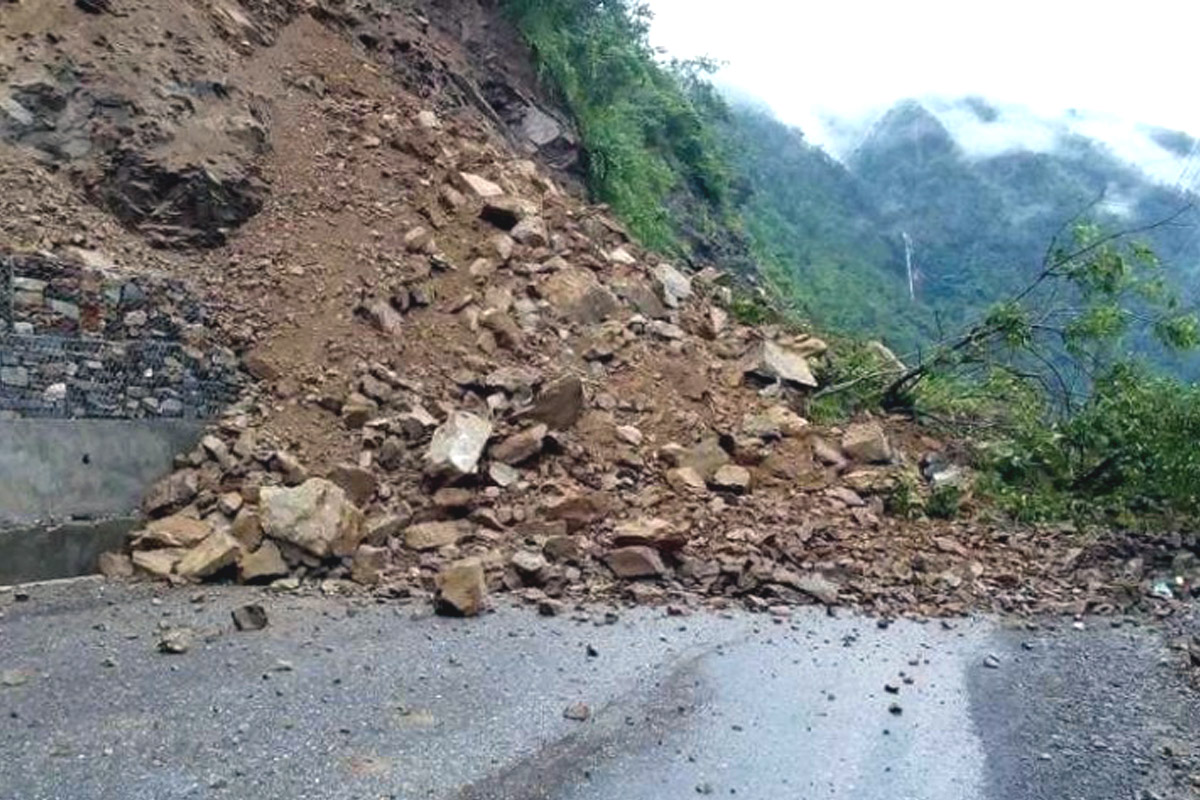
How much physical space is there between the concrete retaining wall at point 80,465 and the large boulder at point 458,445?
1621 mm

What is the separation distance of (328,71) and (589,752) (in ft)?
28.2

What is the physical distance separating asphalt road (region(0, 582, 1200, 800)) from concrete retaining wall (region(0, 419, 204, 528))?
59 centimetres

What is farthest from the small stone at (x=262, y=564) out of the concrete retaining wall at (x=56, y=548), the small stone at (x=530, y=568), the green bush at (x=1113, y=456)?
the green bush at (x=1113, y=456)

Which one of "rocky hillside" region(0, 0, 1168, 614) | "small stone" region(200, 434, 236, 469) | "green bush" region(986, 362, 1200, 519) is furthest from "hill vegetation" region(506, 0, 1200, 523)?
"small stone" region(200, 434, 236, 469)

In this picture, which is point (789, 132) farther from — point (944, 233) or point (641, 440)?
point (641, 440)

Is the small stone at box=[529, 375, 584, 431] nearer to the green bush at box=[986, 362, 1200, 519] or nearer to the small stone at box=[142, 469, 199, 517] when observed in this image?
the small stone at box=[142, 469, 199, 517]

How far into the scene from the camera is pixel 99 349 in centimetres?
678

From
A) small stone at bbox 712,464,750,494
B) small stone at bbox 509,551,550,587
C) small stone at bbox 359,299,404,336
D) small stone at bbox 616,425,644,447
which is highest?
small stone at bbox 712,464,750,494

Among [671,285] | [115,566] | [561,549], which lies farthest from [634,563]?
[671,285]

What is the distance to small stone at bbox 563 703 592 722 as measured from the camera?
4363 millimetres

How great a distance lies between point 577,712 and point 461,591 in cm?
144

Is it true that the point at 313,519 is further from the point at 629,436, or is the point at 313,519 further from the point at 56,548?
the point at 629,436

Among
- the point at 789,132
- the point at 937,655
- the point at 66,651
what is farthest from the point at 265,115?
the point at 789,132

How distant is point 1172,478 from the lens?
8.24 meters
